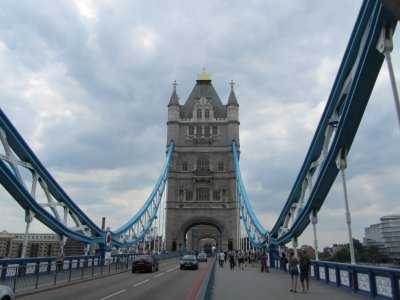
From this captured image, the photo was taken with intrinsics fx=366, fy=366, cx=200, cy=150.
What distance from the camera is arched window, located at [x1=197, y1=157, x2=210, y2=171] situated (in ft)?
214

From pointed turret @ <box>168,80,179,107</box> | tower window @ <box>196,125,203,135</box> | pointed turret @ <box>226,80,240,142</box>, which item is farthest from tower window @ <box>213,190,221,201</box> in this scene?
pointed turret @ <box>168,80,179,107</box>

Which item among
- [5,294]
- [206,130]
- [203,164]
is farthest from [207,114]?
[5,294]

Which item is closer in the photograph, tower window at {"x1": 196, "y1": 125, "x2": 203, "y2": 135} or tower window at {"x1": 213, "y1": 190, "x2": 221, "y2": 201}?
tower window at {"x1": 213, "y1": 190, "x2": 221, "y2": 201}

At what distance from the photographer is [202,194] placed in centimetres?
6359

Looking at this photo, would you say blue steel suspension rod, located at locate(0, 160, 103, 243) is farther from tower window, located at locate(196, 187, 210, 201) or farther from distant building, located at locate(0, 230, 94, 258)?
distant building, located at locate(0, 230, 94, 258)

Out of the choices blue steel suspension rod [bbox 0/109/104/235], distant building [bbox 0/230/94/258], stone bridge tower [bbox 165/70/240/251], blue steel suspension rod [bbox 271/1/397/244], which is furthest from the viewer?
distant building [bbox 0/230/94/258]

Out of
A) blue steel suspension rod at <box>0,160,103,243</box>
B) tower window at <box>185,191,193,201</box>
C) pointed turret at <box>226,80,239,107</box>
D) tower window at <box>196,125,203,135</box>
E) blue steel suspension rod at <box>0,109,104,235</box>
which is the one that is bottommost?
blue steel suspension rod at <box>0,160,103,243</box>

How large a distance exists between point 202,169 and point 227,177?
4.64m

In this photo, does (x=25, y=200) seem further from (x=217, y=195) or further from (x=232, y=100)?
(x=232, y=100)

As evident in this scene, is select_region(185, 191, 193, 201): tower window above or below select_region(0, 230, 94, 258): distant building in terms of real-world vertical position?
above

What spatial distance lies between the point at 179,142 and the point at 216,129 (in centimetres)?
757

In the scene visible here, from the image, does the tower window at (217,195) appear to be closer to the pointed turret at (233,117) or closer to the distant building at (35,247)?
the pointed turret at (233,117)

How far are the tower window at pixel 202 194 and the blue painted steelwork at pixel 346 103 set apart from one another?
129ft

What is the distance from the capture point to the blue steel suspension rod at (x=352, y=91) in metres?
11.7
